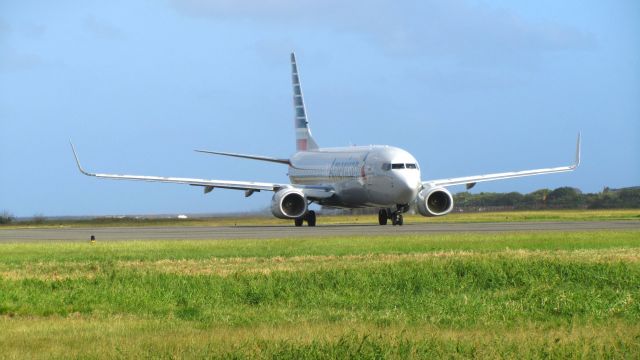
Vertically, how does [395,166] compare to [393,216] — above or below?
above

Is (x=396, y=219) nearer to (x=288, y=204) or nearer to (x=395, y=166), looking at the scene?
(x=395, y=166)

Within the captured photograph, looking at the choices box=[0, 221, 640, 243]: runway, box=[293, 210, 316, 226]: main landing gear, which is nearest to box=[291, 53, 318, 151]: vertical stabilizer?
box=[293, 210, 316, 226]: main landing gear

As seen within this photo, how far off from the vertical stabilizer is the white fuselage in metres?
6.00

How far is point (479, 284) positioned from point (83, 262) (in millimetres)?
9297

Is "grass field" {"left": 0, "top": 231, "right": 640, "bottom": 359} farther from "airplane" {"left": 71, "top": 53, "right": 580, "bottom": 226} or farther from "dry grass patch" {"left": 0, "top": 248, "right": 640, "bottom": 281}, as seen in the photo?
"airplane" {"left": 71, "top": 53, "right": 580, "bottom": 226}

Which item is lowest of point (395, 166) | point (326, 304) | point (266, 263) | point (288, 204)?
point (326, 304)

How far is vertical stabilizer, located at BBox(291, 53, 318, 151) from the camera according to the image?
68.6 meters

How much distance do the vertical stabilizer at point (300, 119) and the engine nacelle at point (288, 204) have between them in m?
12.3

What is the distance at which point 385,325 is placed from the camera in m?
14.3

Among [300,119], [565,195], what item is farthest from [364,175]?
[565,195]

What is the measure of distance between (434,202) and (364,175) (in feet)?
10.8

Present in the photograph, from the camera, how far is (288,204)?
55.2m

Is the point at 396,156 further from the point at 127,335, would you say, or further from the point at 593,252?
the point at 127,335

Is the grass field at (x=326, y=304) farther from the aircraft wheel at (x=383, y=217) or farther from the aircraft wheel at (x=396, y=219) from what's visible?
the aircraft wheel at (x=383, y=217)
